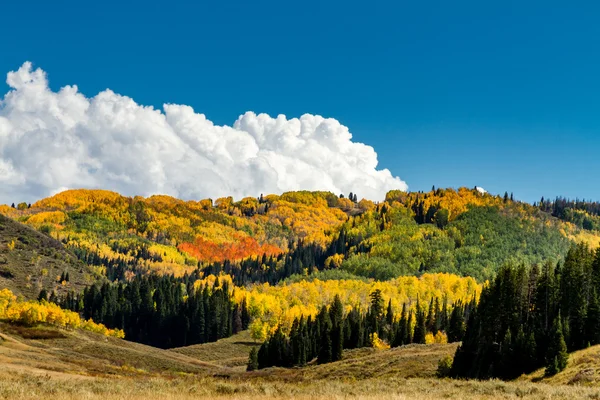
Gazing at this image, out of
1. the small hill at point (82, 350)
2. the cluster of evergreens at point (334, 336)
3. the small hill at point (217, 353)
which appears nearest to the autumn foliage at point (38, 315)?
the small hill at point (82, 350)

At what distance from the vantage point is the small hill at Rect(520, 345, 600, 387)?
5178cm

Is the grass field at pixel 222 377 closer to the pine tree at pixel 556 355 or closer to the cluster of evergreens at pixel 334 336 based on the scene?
the pine tree at pixel 556 355

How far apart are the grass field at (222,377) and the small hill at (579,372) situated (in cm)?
31

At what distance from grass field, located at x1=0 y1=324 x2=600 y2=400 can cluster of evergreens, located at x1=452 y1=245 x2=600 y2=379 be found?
4652 mm

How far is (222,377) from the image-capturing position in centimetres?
9138

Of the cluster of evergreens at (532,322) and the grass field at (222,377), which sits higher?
the cluster of evergreens at (532,322)

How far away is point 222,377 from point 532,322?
161 ft

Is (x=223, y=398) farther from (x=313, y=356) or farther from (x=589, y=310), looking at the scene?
(x=313, y=356)

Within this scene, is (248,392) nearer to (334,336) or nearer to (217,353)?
(334,336)

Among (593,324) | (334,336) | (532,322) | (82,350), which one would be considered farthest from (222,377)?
(593,324)

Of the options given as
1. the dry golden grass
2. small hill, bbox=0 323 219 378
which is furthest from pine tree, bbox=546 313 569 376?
small hill, bbox=0 323 219 378

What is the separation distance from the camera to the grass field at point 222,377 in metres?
32.0

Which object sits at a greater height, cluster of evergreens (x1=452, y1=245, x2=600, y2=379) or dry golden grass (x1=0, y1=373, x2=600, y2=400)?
cluster of evergreens (x1=452, y1=245, x2=600, y2=379)

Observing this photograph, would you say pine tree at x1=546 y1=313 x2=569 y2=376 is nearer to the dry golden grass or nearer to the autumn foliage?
the dry golden grass
